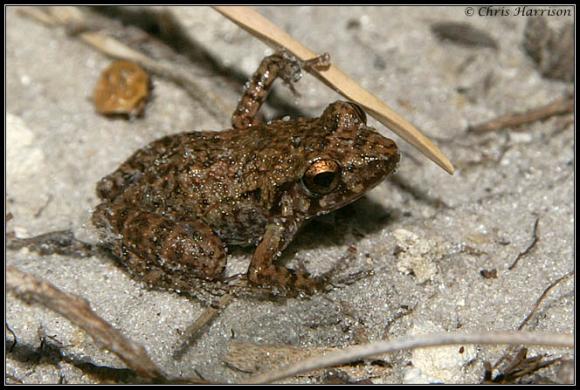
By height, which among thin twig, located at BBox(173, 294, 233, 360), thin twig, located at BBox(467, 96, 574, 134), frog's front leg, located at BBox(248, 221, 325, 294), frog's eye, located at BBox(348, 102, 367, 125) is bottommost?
thin twig, located at BBox(173, 294, 233, 360)

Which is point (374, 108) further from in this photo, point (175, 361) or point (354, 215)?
point (175, 361)

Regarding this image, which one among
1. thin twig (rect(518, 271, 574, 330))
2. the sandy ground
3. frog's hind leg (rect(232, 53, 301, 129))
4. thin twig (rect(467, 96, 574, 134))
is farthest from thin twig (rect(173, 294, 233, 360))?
thin twig (rect(467, 96, 574, 134))

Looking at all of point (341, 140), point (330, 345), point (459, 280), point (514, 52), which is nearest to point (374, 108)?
point (341, 140)

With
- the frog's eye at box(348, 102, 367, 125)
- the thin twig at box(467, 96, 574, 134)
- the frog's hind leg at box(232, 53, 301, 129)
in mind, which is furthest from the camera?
the thin twig at box(467, 96, 574, 134)

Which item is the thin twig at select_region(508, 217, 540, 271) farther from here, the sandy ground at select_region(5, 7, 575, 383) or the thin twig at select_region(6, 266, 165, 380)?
the thin twig at select_region(6, 266, 165, 380)

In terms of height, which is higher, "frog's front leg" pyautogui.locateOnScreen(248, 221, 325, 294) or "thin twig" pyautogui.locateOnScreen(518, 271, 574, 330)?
"thin twig" pyautogui.locateOnScreen(518, 271, 574, 330)

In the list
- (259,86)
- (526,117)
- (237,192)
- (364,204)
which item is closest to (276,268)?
(237,192)

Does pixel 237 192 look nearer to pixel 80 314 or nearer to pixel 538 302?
pixel 80 314

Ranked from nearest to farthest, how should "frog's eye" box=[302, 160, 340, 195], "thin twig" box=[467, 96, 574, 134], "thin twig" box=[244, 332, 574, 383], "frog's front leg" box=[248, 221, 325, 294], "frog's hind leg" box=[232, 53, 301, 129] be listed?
"thin twig" box=[244, 332, 574, 383]
"frog's eye" box=[302, 160, 340, 195]
"frog's front leg" box=[248, 221, 325, 294]
"frog's hind leg" box=[232, 53, 301, 129]
"thin twig" box=[467, 96, 574, 134]
